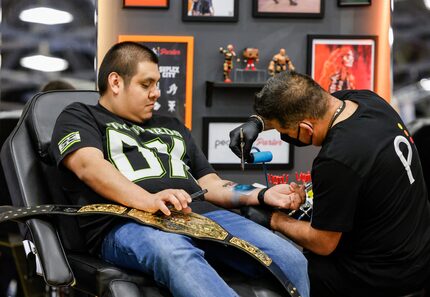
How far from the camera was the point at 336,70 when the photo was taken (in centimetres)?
414

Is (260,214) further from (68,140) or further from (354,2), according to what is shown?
(354,2)

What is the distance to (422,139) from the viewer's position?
4180mm

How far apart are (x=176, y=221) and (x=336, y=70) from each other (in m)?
2.18

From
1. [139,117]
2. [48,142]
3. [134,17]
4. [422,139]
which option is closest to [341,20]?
[422,139]

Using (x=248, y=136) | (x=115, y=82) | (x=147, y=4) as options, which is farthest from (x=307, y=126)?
(x=147, y=4)

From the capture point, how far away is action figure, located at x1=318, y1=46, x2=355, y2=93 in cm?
413

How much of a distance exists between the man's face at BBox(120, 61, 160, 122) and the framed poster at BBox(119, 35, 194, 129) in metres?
1.30

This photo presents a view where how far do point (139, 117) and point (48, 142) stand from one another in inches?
14.6

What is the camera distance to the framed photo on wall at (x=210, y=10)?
13.2 feet

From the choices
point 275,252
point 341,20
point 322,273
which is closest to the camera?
point 275,252

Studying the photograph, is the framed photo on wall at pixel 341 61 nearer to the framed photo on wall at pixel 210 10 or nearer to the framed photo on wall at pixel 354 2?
the framed photo on wall at pixel 354 2

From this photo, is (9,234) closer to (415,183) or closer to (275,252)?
(275,252)

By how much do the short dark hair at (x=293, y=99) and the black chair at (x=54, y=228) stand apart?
57cm

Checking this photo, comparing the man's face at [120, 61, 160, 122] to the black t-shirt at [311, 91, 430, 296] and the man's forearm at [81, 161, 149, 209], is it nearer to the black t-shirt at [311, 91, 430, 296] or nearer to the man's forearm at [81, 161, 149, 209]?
the man's forearm at [81, 161, 149, 209]
